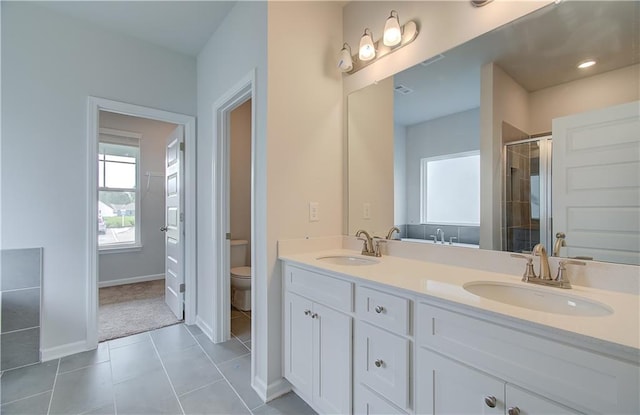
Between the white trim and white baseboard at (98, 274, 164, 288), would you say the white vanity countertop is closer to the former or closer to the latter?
the white trim

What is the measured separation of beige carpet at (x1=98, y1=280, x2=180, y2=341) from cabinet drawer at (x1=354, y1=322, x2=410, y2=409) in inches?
90.7

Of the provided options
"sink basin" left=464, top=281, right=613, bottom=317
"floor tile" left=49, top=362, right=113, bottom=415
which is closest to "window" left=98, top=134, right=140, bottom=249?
"floor tile" left=49, top=362, right=113, bottom=415

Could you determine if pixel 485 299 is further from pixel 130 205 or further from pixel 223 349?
pixel 130 205

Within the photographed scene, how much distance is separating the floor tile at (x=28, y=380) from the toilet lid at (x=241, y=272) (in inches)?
59.5

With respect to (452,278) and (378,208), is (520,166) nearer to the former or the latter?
(452,278)

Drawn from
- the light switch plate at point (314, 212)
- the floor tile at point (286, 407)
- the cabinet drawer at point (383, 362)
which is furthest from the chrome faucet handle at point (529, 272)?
the floor tile at point (286, 407)

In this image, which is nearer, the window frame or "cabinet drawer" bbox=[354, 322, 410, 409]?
"cabinet drawer" bbox=[354, 322, 410, 409]

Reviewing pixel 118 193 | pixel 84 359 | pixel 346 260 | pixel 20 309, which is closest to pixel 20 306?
Result: pixel 20 309

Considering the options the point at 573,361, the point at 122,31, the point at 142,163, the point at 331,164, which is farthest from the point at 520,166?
the point at 142,163

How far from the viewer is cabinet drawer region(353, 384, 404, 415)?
1176mm

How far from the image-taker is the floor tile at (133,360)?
1955mm

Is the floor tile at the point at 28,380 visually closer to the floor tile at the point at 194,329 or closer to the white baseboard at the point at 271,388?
the floor tile at the point at 194,329

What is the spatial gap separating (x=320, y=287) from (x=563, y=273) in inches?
41.1

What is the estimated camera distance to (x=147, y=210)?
14.7 feet
